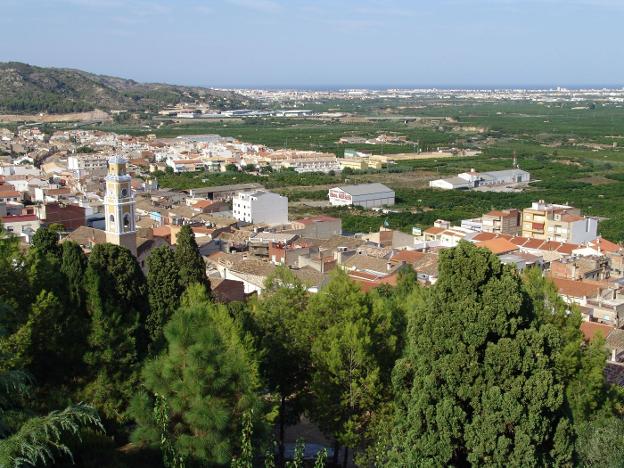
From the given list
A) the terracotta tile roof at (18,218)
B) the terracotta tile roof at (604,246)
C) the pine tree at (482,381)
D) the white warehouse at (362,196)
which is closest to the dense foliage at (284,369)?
the pine tree at (482,381)

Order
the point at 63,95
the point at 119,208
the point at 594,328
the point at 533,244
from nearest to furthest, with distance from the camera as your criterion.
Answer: the point at 594,328 < the point at 119,208 < the point at 533,244 < the point at 63,95

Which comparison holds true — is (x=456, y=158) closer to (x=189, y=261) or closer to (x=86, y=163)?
(x=86, y=163)

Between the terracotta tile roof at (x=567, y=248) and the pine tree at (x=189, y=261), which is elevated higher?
the pine tree at (x=189, y=261)

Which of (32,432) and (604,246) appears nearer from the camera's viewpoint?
(32,432)

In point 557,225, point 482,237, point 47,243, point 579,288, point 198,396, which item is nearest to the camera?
point 198,396

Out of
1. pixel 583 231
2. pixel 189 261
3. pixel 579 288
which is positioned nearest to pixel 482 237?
pixel 583 231

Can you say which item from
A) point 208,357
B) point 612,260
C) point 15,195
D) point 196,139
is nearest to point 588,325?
point 612,260

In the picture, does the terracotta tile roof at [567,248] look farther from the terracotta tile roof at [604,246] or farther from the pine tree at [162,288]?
the pine tree at [162,288]
